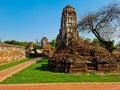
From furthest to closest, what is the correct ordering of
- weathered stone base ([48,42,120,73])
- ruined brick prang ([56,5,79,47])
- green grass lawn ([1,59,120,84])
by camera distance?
1. ruined brick prang ([56,5,79,47])
2. weathered stone base ([48,42,120,73])
3. green grass lawn ([1,59,120,84])

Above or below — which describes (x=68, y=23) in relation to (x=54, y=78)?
above

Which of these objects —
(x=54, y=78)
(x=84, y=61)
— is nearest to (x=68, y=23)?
(x=84, y=61)

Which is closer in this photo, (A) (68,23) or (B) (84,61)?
(B) (84,61)

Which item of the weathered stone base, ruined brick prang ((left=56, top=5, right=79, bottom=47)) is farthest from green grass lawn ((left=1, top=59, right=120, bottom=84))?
ruined brick prang ((left=56, top=5, right=79, bottom=47))

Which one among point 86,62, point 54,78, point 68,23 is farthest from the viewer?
point 68,23

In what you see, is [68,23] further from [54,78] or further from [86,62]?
[54,78]

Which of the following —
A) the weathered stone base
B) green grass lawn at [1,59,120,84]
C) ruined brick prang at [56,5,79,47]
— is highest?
ruined brick prang at [56,5,79,47]

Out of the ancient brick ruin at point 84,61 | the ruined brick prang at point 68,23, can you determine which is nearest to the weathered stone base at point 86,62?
the ancient brick ruin at point 84,61

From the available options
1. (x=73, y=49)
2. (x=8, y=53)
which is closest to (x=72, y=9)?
(x=8, y=53)

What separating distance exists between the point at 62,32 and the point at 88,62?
15.6 metres

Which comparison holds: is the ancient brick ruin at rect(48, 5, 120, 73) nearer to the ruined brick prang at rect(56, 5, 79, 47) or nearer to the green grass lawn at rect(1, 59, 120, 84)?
the green grass lawn at rect(1, 59, 120, 84)

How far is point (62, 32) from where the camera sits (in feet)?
86.1

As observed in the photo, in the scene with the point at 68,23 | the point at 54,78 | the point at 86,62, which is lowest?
the point at 54,78

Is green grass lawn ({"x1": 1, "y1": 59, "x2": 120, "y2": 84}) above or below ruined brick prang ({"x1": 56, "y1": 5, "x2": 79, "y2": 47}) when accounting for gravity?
below
